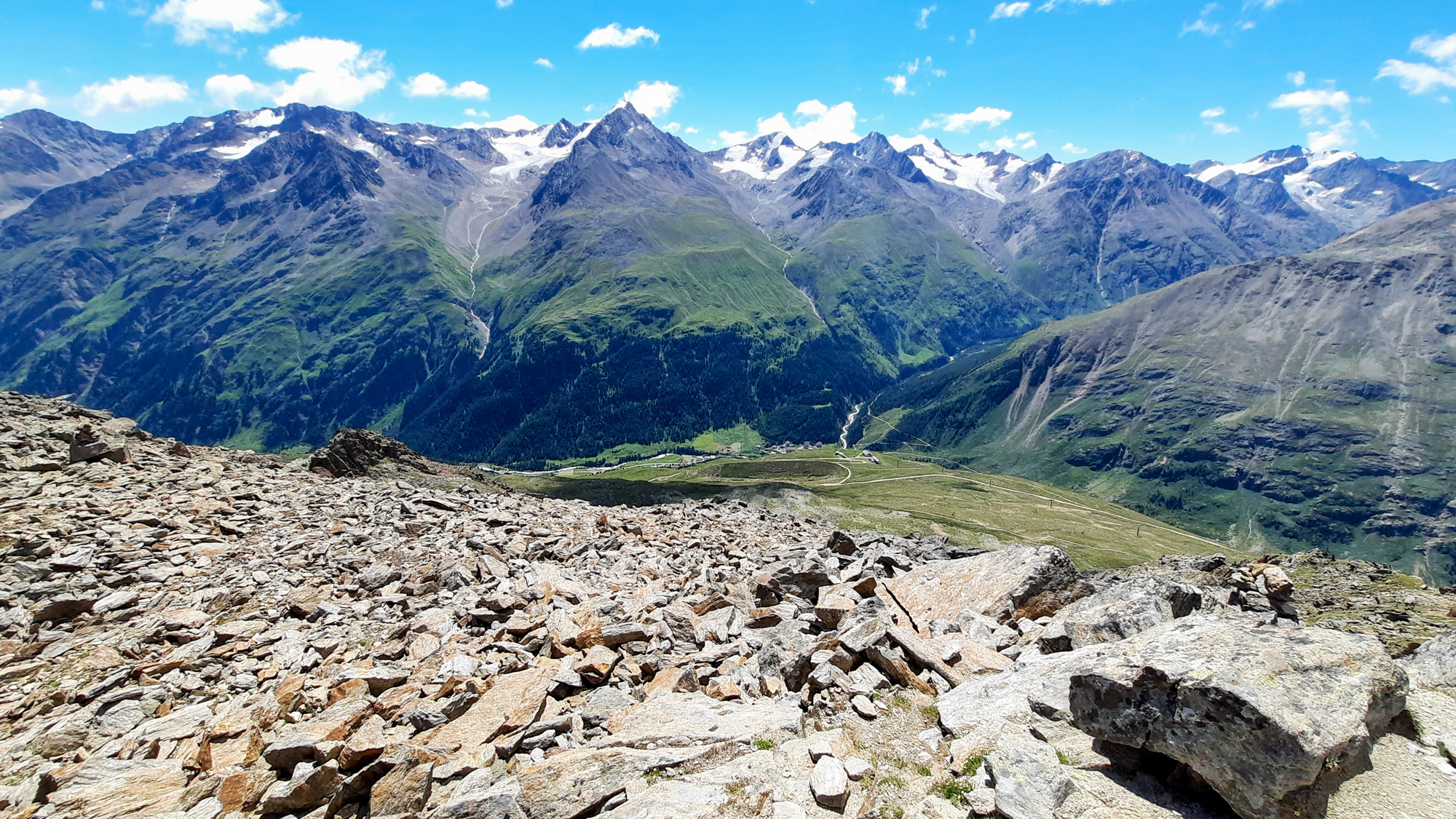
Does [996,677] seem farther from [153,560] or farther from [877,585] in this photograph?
[153,560]

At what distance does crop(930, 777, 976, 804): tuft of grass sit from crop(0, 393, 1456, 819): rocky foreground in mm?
51

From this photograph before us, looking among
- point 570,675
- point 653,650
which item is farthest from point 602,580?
point 570,675

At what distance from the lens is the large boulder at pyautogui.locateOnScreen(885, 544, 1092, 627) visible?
20.5m

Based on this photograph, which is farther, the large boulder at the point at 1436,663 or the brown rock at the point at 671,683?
the brown rock at the point at 671,683

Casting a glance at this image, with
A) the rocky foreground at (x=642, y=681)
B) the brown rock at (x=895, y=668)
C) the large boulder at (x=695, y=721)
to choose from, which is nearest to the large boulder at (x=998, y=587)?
the rocky foreground at (x=642, y=681)

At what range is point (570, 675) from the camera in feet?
47.4

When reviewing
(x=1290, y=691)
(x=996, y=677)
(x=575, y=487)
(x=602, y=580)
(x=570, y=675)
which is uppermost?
(x=1290, y=691)

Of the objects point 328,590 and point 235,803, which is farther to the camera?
point 328,590

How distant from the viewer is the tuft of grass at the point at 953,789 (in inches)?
384

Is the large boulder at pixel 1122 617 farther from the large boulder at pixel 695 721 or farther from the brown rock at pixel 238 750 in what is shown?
the brown rock at pixel 238 750

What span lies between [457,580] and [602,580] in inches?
225

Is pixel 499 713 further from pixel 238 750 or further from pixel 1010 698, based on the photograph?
pixel 1010 698

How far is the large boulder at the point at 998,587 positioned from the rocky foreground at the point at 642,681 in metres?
0.11

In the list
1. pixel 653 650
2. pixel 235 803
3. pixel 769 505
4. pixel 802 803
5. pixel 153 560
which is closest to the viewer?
pixel 802 803
